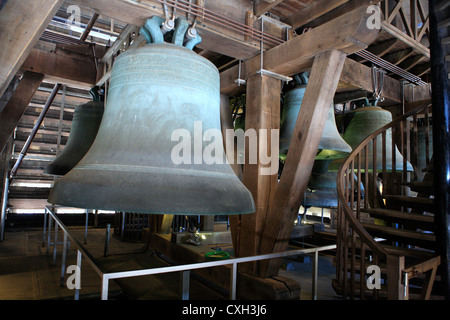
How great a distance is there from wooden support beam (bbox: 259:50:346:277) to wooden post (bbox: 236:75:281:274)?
0.12 meters

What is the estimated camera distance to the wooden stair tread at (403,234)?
3.36 meters

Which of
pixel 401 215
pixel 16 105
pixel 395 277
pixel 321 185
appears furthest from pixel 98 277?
pixel 401 215

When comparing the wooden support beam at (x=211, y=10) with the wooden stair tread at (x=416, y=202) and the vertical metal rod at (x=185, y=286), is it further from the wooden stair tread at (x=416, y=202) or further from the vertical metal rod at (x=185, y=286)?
the wooden stair tread at (x=416, y=202)

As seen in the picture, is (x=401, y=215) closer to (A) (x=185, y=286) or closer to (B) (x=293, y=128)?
(B) (x=293, y=128)

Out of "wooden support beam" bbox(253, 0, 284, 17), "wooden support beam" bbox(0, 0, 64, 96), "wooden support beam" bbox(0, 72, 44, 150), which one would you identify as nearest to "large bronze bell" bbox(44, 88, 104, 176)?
"wooden support beam" bbox(0, 72, 44, 150)

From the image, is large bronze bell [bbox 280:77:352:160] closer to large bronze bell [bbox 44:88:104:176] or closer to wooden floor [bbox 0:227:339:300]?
Answer: large bronze bell [bbox 44:88:104:176]

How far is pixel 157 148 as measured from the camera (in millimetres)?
1458

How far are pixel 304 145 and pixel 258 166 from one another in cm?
54

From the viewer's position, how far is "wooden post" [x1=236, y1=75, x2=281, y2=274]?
299 centimetres

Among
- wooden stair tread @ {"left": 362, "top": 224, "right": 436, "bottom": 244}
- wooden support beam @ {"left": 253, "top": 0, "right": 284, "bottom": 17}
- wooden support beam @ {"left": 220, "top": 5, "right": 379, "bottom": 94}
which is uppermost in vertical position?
wooden support beam @ {"left": 253, "top": 0, "right": 284, "bottom": 17}

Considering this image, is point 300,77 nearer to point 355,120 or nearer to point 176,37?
point 355,120

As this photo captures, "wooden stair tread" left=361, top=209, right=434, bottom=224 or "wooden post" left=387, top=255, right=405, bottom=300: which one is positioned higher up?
"wooden stair tread" left=361, top=209, right=434, bottom=224

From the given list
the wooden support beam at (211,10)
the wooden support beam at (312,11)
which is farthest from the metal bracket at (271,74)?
the wooden support beam at (312,11)

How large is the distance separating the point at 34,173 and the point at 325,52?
9.22 m
